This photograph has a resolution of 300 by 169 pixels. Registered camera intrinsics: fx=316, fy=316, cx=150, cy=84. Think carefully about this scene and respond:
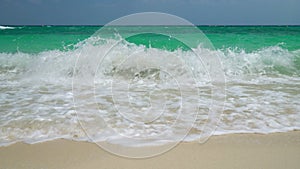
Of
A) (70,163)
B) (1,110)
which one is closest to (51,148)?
(70,163)

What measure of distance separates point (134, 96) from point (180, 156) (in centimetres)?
193

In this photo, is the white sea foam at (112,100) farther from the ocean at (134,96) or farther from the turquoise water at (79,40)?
the turquoise water at (79,40)

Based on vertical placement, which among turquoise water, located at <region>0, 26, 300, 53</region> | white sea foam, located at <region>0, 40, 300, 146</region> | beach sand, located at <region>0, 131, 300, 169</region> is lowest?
beach sand, located at <region>0, 131, 300, 169</region>

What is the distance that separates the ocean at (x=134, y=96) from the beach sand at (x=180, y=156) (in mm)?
171

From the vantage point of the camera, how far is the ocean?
9.04 ft

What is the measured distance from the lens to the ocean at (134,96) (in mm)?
2756

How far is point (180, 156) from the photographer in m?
2.18

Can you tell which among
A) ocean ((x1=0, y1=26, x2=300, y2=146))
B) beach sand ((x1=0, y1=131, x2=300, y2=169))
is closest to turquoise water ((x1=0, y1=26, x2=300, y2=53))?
ocean ((x1=0, y1=26, x2=300, y2=146))

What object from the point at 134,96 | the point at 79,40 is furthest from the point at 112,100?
the point at 79,40

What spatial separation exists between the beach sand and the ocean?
171mm

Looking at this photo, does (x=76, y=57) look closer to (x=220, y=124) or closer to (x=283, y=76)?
(x=283, y=76)

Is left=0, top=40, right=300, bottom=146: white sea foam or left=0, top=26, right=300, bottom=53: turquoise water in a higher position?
left=0, top=26, right=300, bottom=53: turquoise water

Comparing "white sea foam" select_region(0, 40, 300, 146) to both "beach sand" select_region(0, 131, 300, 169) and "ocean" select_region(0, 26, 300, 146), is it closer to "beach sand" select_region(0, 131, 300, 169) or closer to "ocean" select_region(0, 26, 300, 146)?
"ocean" select_region(0, 26, 300, 146)

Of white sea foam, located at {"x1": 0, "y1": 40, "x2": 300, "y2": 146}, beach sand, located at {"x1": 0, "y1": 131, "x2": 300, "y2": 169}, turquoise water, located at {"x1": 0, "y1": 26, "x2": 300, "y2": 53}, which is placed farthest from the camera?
turquoise water, located at {"x1": 0, "y1": 26, "x2": 300, "y2": 53}
